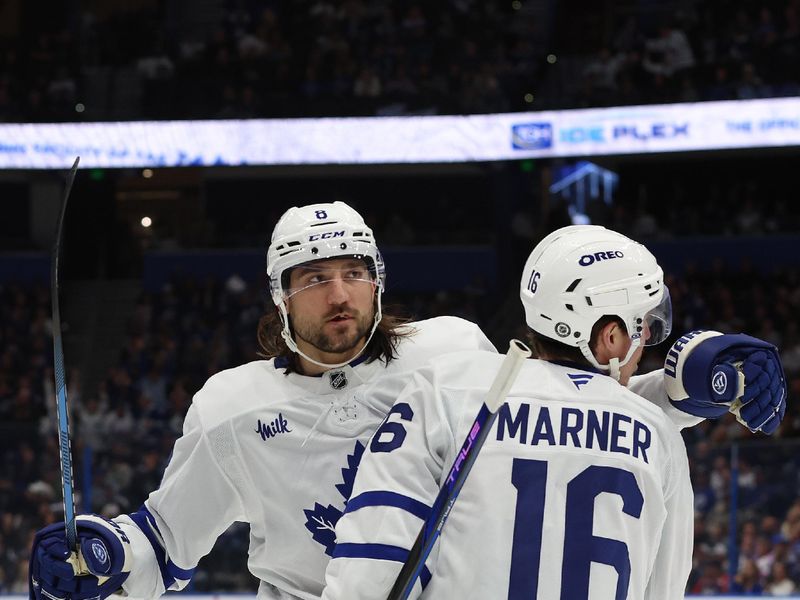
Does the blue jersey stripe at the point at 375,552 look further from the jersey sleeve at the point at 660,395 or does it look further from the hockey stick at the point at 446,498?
the jersey sleeve at the point at 660,395

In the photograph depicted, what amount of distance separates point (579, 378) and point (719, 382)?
39 centimetres

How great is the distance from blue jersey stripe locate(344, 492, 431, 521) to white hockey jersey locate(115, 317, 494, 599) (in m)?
0.54

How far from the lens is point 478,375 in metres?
1.87

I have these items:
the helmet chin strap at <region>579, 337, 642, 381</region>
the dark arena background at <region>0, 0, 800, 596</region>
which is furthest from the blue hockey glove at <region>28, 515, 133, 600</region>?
the dark arena background at <region>0, 0, 800, 596</region>

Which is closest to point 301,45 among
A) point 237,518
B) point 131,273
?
point 131,273

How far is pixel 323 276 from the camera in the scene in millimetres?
2375

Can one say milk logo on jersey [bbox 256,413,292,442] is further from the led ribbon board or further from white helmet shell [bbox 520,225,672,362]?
the led ribbon board

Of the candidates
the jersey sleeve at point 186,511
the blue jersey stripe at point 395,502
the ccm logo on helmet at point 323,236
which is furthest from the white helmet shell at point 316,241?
the blue jersey stripe at point 395,502

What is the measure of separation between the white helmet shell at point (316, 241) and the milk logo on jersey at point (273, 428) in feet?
0.79

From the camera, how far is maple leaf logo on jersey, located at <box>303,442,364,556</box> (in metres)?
2.33

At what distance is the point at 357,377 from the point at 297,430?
0.16 meters

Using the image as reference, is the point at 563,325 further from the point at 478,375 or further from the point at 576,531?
the point at 576,531

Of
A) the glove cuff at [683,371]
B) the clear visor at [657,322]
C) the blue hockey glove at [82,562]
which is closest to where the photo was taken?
the clear visor at [657,322]

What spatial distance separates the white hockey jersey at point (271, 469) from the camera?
234cm
